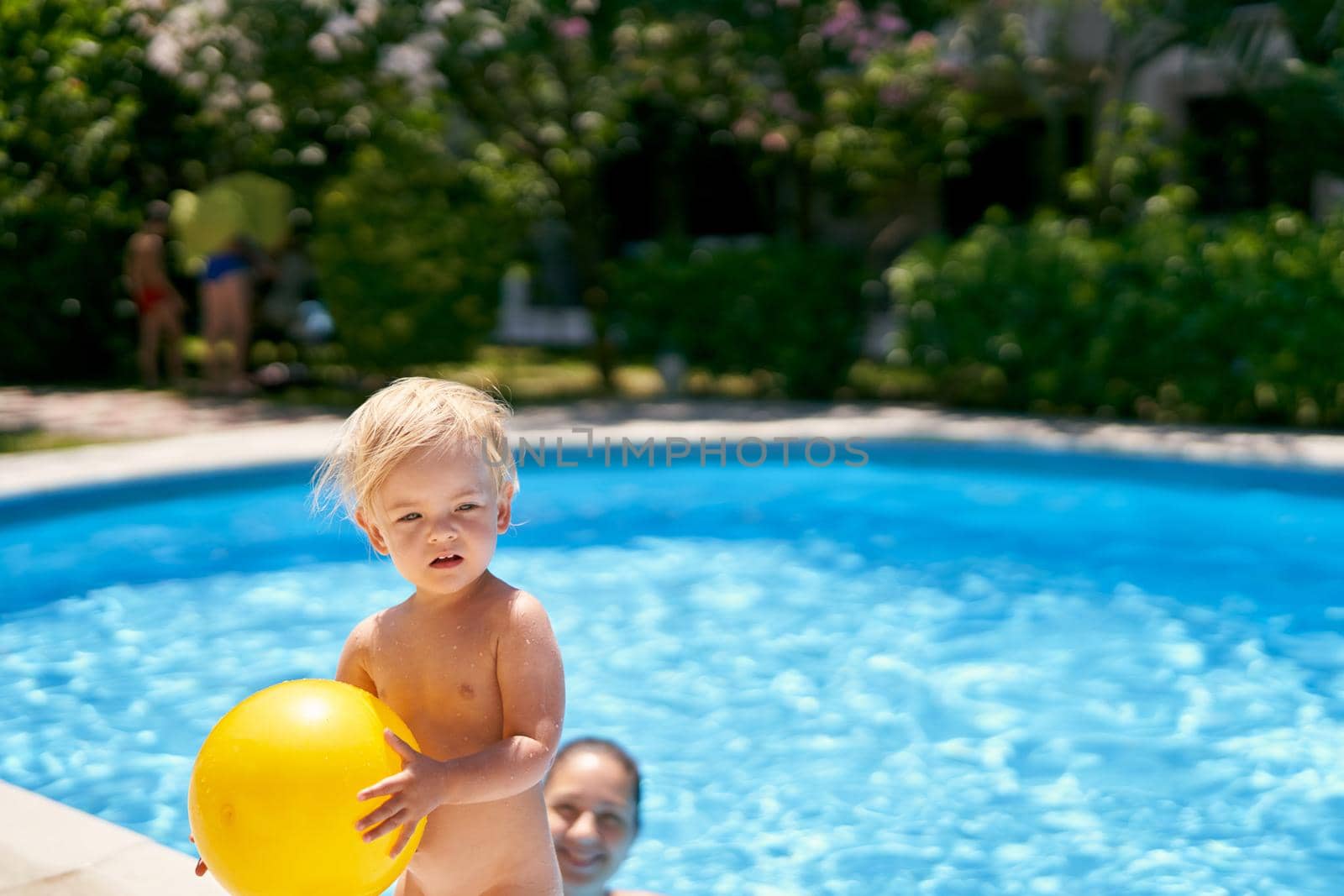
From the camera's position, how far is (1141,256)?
12.0m

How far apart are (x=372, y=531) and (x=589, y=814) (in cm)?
139

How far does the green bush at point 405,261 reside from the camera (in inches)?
559

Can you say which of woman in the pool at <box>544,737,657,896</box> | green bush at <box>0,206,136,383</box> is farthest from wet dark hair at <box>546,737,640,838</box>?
green bush at <box>0,206,136,383</box>

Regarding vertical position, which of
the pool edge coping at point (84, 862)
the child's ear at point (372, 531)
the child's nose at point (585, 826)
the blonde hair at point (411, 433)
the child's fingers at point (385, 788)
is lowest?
the child's nose at point (585, 826)

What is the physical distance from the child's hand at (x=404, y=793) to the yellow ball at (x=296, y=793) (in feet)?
0.06

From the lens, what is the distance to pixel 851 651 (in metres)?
6.88

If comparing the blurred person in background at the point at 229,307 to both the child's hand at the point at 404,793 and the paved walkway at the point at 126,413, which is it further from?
the child's hand at the point at 404,793

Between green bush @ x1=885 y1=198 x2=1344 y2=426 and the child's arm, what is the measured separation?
34.0 ft

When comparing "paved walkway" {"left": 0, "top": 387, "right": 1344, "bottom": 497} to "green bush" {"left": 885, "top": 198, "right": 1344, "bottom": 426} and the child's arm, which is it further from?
the child's arm

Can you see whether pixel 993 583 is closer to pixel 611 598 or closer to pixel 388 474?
pixel 611 598

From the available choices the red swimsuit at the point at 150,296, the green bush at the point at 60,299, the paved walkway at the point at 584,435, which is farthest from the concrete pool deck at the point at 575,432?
the green bush at the point at 60,299

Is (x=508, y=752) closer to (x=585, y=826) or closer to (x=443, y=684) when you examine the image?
(x=443, y=684)

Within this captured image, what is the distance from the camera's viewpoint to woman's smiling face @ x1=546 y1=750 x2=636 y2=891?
3355 millimetres

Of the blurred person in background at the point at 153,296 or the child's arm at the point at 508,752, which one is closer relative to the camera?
the child's arm at the point at 508,752
